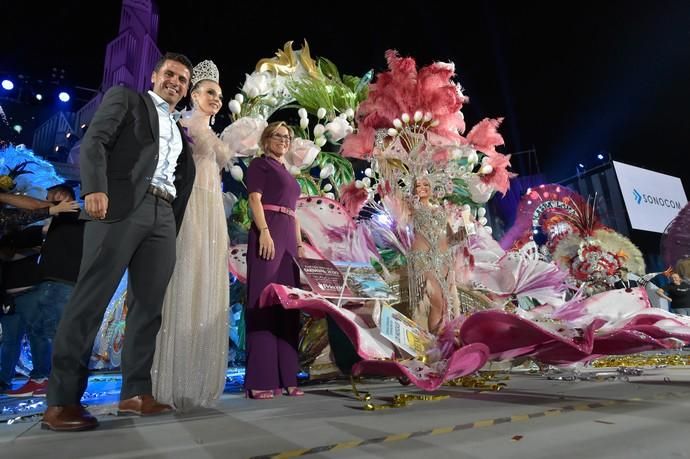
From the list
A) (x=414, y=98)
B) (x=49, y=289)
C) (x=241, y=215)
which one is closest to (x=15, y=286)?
(x=49, y=289)

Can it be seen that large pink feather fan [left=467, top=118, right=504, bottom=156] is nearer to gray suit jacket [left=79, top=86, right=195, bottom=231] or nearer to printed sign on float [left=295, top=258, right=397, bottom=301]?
printed sign on float [left=295, top=258, right=397, bottom=301]

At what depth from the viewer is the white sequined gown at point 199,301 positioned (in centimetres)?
206

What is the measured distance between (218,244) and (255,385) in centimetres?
79

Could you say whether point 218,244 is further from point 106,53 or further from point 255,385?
point 106,53

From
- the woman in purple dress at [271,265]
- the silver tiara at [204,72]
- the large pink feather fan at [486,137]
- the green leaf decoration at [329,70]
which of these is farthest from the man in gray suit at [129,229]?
the large pink feather fan at [486,137]

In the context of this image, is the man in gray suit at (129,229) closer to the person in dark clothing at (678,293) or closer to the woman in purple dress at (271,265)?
the woman in purple dress at (271,265)

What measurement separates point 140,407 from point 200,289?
2.03 feet

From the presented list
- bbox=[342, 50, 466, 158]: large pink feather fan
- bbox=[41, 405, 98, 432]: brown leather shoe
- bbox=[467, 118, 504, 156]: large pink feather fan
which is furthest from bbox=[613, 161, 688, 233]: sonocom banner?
bbox=[41, 405, 98, 432]: brown leather shoe

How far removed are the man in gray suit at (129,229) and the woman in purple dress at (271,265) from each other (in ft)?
1.67

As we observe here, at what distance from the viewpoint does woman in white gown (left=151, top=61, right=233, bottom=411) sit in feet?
6.77

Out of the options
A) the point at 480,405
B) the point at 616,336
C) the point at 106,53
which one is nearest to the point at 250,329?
the point at 480,405

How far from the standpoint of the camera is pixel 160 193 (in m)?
1.90

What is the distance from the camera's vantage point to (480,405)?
1771 millimetres

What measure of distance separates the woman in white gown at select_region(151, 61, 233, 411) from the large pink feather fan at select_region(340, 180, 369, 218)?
1.14 metres
